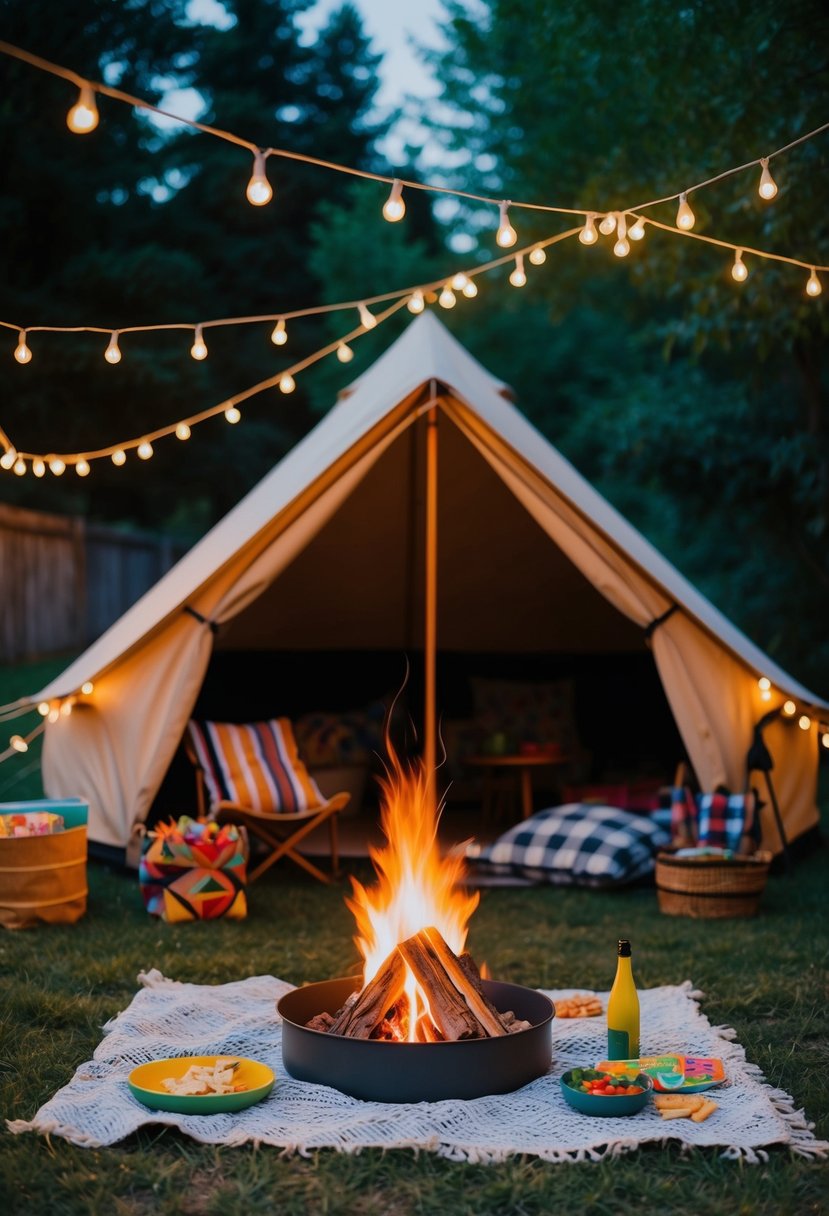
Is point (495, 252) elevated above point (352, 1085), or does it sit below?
above

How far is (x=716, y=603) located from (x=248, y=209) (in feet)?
19.0

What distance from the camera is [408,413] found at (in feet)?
15.4

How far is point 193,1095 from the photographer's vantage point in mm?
2398

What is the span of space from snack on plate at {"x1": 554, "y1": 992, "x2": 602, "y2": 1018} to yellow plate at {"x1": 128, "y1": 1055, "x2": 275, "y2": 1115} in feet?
2.73

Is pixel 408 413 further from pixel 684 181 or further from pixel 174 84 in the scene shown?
pixel 174 84

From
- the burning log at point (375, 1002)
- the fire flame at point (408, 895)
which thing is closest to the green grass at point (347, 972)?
the burning log at point (375, 1002)

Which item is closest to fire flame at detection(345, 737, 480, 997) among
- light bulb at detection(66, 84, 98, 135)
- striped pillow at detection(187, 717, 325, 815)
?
light bulb at detection(66, 84, 98, 135)

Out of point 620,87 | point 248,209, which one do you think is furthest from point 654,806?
point 248,209

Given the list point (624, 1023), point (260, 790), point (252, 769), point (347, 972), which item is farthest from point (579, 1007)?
point (252, 769)

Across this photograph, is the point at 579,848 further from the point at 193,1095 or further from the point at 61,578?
the point at 61,578

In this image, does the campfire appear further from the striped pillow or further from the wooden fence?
the wooden fence

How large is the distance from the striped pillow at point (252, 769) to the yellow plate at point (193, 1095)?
1.93 metres

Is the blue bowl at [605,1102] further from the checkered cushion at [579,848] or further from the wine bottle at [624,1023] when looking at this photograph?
the checkered cushion at [579,848]

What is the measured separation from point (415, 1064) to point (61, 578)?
8.54 meters
